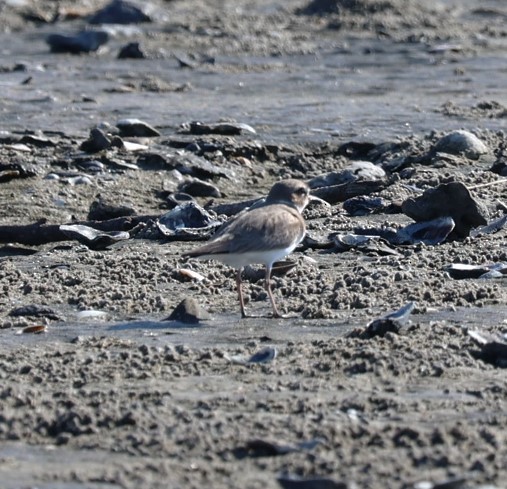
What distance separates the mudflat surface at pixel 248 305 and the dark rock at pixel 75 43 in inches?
37.7

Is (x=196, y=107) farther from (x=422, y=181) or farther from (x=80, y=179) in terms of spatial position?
(x=422, y=181)

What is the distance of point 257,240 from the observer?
6.18 meters

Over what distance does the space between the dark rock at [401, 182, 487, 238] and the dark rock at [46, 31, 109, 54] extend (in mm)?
8467

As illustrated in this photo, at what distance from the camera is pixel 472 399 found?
15.8 feet

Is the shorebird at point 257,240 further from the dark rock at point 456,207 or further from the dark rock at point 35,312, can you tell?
the dark rock at point 456,207

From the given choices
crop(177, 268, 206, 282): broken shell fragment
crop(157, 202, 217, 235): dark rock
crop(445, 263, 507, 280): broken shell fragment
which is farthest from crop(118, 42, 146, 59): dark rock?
crop(445, 263, 507, 280): broken shell fragment

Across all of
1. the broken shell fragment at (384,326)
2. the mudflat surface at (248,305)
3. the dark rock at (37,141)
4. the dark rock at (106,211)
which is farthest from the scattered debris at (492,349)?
the dark rock at (37,141)

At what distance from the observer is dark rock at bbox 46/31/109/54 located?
15.3 metres

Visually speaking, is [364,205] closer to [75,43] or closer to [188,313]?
[188,313]

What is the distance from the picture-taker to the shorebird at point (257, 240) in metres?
6.07

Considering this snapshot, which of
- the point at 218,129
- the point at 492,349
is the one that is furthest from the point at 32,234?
the point at 492,349

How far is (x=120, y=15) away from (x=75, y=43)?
2430mm

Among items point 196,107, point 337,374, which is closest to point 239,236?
point 337,374

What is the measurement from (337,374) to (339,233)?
2595 millimetres
